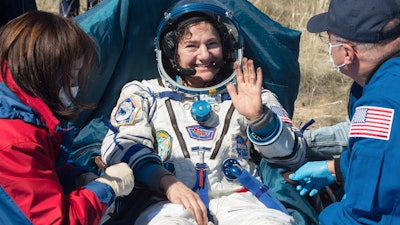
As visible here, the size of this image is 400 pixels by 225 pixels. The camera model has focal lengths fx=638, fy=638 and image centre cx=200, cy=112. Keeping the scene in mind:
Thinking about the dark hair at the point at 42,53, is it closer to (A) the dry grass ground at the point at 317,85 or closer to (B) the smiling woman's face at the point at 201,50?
(B) the smiling woman's face at the point at 201,50

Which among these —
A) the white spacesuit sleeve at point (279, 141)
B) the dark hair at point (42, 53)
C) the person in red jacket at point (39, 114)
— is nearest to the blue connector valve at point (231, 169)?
the white spacesuit sleeve at point (279, 141)

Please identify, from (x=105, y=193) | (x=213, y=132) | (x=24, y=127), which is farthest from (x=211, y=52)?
(x=24, y=127)

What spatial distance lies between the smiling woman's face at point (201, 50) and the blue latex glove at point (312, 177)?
2.28ft

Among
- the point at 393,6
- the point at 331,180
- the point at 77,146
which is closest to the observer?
the point at 393,6

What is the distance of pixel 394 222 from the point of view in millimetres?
2158

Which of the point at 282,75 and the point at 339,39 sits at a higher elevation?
the point at 339,39

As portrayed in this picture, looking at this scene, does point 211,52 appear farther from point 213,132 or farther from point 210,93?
point 213,132

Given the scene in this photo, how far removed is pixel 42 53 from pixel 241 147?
4.24 feet

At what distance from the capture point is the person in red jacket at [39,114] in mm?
2053

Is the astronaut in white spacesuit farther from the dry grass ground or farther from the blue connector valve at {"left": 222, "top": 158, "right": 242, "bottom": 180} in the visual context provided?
the dry grass ground

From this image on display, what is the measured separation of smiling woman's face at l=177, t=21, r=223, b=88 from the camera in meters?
3.25

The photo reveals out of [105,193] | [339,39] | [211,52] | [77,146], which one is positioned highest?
[339,39]

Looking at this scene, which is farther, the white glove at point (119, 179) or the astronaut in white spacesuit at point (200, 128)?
the astronaut in white spacesuit at point (200, 128)

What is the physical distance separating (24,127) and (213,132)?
1228 mm
